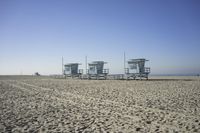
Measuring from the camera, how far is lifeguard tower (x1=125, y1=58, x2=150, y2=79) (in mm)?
30344

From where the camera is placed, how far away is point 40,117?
7.44m

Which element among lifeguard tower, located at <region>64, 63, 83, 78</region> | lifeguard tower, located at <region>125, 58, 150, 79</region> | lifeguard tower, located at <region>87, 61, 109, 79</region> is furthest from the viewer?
lifeguard tower, located at <region>64, 63, 83, 78</region>

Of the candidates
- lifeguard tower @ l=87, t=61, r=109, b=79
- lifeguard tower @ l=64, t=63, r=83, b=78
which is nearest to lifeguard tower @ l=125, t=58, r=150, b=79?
lifeguard tower @ l=87, t=61, r=109, b=79

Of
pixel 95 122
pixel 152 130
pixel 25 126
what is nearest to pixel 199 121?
pixel 152 130

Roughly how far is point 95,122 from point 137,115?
157cm

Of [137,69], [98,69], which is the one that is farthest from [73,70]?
[137,69]

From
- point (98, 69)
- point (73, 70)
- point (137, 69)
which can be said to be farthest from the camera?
point (73, 70)

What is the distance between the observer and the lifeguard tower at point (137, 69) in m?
30.3

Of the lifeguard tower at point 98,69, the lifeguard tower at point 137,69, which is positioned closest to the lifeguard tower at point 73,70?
the lifeguard tower at point 98,69

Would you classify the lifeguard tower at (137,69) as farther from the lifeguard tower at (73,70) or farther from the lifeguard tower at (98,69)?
the lifeguard tower at (73,70)

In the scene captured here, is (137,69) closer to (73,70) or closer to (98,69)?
(98,69)

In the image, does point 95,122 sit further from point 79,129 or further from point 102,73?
point 102,73

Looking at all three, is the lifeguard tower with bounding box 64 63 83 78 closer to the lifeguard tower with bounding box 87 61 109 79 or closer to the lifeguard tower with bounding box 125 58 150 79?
the lifeguard tower with bounding box 87 61 109 79

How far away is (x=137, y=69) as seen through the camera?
30891 mm
